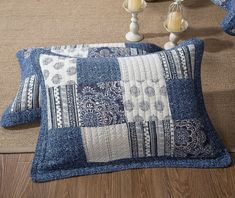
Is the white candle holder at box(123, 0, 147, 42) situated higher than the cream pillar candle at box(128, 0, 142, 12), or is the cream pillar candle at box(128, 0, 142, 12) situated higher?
the cream pillar candle at box(128, 0, 142, 12)

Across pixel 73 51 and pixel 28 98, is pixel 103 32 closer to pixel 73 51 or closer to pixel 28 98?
pixel 73 51

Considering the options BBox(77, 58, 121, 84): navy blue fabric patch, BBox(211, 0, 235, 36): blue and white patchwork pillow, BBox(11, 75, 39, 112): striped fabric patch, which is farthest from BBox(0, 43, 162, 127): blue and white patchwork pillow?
BBox(211, 0, 235, 36): blue and white patchwork pillow

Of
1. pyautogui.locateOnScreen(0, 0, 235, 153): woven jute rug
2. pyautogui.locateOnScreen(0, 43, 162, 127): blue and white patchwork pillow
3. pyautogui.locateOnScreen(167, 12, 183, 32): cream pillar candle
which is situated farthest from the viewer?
pyautogui.locateOnScreen(167, 12, 183, 32): cream pillar candle

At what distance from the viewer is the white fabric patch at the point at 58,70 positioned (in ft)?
2.74

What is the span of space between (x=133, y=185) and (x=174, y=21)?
62 centimetres

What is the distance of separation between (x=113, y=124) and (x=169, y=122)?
0.13 m


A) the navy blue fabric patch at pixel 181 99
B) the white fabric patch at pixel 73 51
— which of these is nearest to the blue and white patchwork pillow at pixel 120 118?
the navy blue fabric patch at pixel 181 99

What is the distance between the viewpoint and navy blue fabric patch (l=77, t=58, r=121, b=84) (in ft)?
2.73

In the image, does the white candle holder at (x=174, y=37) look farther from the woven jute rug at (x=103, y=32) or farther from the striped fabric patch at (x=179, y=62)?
the striped fabric patch at (x=179, y=62)

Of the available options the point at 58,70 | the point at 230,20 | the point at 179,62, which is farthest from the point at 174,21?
the point at 58,70

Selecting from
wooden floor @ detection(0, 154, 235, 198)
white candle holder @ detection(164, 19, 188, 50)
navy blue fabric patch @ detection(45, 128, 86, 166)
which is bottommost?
wooden floor @ detection(0, 154, 235, 198)

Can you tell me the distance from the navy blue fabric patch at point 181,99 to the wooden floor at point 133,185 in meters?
0.14

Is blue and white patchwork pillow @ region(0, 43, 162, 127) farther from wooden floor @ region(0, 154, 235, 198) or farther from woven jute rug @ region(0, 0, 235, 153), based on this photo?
wooden floor @ region(0, 154, 235, 198)

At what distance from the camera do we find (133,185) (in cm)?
83
